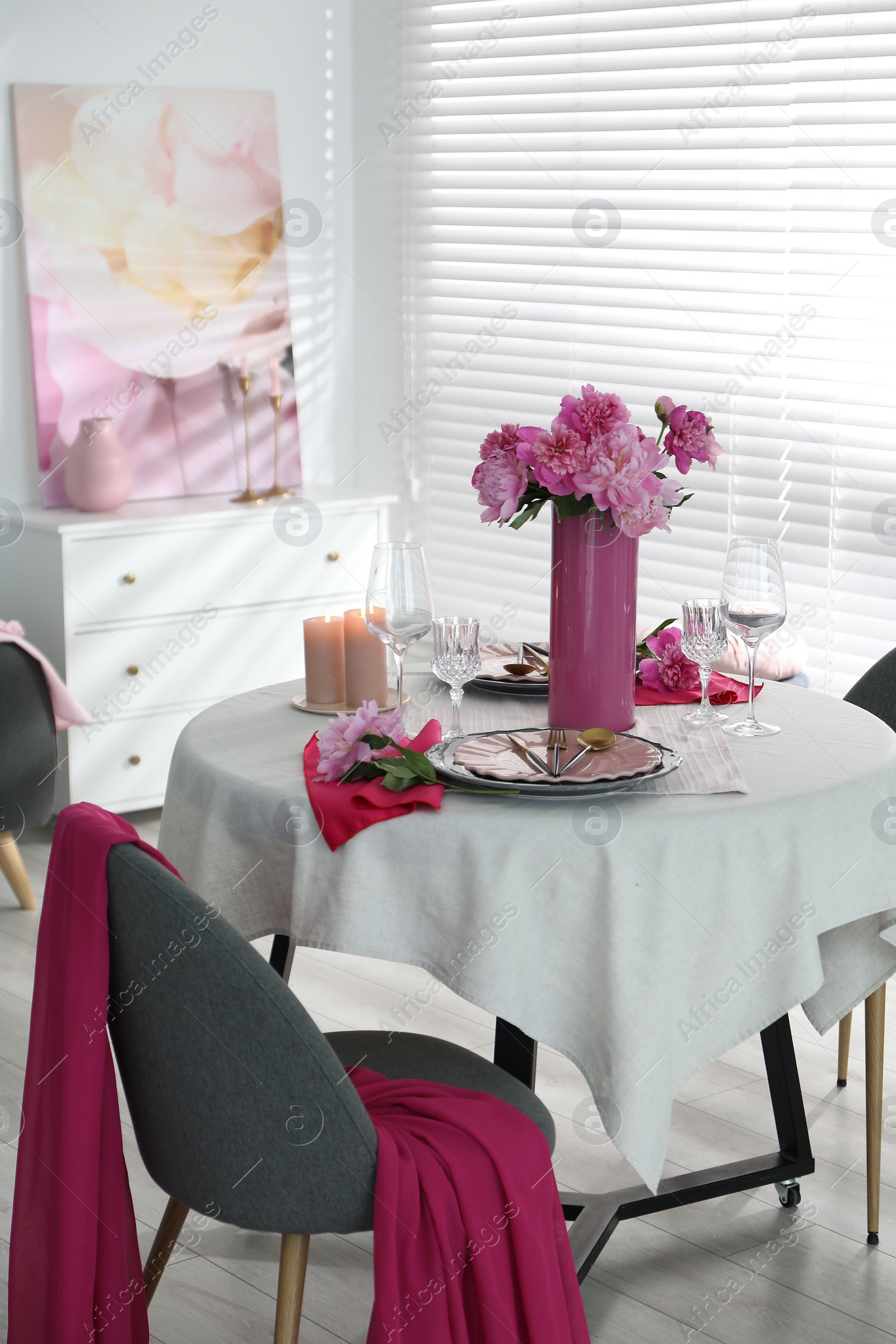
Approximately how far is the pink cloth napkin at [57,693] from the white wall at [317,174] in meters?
0.80

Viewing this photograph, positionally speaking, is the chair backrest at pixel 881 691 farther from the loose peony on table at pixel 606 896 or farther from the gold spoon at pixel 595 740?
the gold spoon at pixel 595 740

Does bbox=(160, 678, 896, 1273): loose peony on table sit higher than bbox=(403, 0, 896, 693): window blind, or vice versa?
bbox=(403, 0, 896, 693): window blind

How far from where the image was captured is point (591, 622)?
1902mm

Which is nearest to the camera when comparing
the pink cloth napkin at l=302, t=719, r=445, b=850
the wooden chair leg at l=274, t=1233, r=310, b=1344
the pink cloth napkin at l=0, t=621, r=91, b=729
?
the wooden chair leg at l=274, t=1233, r=310, b=1344

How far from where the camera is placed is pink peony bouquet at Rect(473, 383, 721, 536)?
69.2 inches

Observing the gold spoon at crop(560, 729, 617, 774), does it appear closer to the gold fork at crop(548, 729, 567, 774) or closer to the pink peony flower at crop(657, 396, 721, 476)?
the gold fork at crop(548, 729, 567, 774)

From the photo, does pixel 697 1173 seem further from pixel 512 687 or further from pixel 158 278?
pixel 158 278

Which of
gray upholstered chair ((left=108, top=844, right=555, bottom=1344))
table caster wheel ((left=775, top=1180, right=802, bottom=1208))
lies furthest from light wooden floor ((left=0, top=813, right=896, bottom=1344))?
gray upholstered chair ((left=108, top=844, right=555, bottom=1344))

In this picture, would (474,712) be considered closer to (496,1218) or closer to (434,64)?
(496,1218)

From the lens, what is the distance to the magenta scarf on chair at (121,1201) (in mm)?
1415

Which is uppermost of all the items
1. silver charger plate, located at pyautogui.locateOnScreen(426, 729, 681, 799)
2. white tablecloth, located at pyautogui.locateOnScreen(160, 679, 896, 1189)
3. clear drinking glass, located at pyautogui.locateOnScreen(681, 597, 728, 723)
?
clear drinking glass, located at pyautogui.locateOnScreen(681, 597, 728, 723)

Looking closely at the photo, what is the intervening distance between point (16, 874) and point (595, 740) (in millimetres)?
2157

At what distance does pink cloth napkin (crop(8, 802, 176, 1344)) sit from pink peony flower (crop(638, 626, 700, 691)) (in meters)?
0.96

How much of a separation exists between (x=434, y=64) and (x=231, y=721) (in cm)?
327
